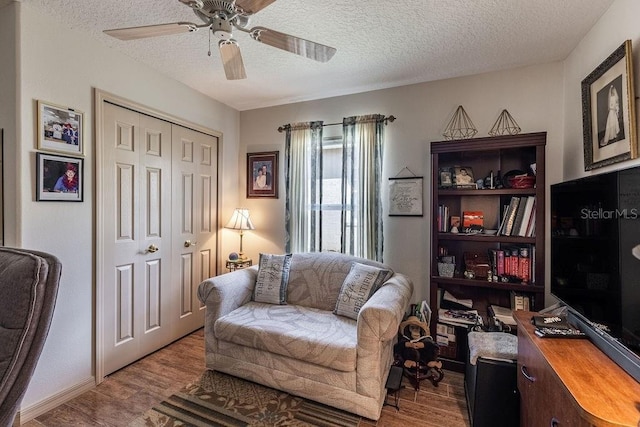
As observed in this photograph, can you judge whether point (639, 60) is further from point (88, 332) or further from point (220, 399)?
point (88, 332)

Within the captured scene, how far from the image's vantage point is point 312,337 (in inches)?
77.6

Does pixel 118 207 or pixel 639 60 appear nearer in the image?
pixel 639 60

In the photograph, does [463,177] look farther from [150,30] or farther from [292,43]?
[150,30]

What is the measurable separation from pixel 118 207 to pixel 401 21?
2491 mm

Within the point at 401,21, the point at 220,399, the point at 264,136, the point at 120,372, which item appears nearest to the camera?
the point at 401,21

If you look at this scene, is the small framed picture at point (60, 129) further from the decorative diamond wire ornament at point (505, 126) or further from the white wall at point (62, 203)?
the decorative diamond wire ornament at point (505, 126)

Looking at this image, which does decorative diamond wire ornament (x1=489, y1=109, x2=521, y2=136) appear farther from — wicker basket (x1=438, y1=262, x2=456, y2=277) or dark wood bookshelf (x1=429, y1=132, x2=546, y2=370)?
wicker basket (x1=438, y1=262, x2=456, y2=277)

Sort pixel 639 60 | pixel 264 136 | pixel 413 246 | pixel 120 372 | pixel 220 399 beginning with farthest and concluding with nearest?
pixel 264 136
pixel 413 246
pixel 120 372
pixel 220 399
pixel 639 60

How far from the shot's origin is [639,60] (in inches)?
56.0

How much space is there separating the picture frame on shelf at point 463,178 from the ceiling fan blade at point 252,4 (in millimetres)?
1924

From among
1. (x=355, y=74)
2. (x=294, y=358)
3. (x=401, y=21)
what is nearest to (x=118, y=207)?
(x=294, y=358)

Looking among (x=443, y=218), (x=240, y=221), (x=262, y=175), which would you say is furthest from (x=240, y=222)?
(x=443, y=218)

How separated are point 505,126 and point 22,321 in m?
3.12

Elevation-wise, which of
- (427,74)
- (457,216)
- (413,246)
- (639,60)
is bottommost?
(413,246)
